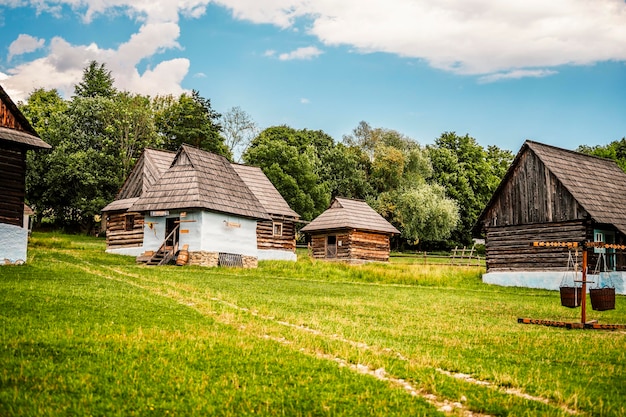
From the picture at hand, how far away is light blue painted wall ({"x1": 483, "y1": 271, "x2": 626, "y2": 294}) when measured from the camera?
3034 cm

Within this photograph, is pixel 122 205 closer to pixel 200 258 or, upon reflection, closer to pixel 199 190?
pixel 199 190

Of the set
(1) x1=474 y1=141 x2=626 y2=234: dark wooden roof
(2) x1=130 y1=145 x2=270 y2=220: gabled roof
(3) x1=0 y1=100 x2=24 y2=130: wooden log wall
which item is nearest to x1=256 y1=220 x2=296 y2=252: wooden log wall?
(2) x1=130 y1=145 x2=270 y2=220: gabled roof

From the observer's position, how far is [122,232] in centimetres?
3866

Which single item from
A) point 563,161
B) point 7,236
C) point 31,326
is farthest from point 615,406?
point 563,161

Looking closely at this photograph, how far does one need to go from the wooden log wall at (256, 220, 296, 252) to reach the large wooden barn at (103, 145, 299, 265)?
19.1 feet

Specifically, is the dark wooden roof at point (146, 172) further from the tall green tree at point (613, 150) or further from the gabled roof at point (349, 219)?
the tall green tree at point (613, 150)

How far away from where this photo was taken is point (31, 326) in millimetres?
10742

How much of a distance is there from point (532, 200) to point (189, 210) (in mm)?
16933

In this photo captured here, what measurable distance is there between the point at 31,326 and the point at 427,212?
51729mm

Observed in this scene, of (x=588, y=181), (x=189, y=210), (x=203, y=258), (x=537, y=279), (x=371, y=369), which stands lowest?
(x=371, y=369)

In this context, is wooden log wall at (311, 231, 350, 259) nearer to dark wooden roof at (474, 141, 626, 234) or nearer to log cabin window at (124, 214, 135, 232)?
dark wooden roof at (474, 141, 626, 234)

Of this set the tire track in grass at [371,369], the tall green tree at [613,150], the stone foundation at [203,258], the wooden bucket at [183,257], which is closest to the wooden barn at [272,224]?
the stone foundation at [203,258]

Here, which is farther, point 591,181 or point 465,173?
point 465,173

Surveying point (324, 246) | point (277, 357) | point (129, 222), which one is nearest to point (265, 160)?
point (324, 246)
